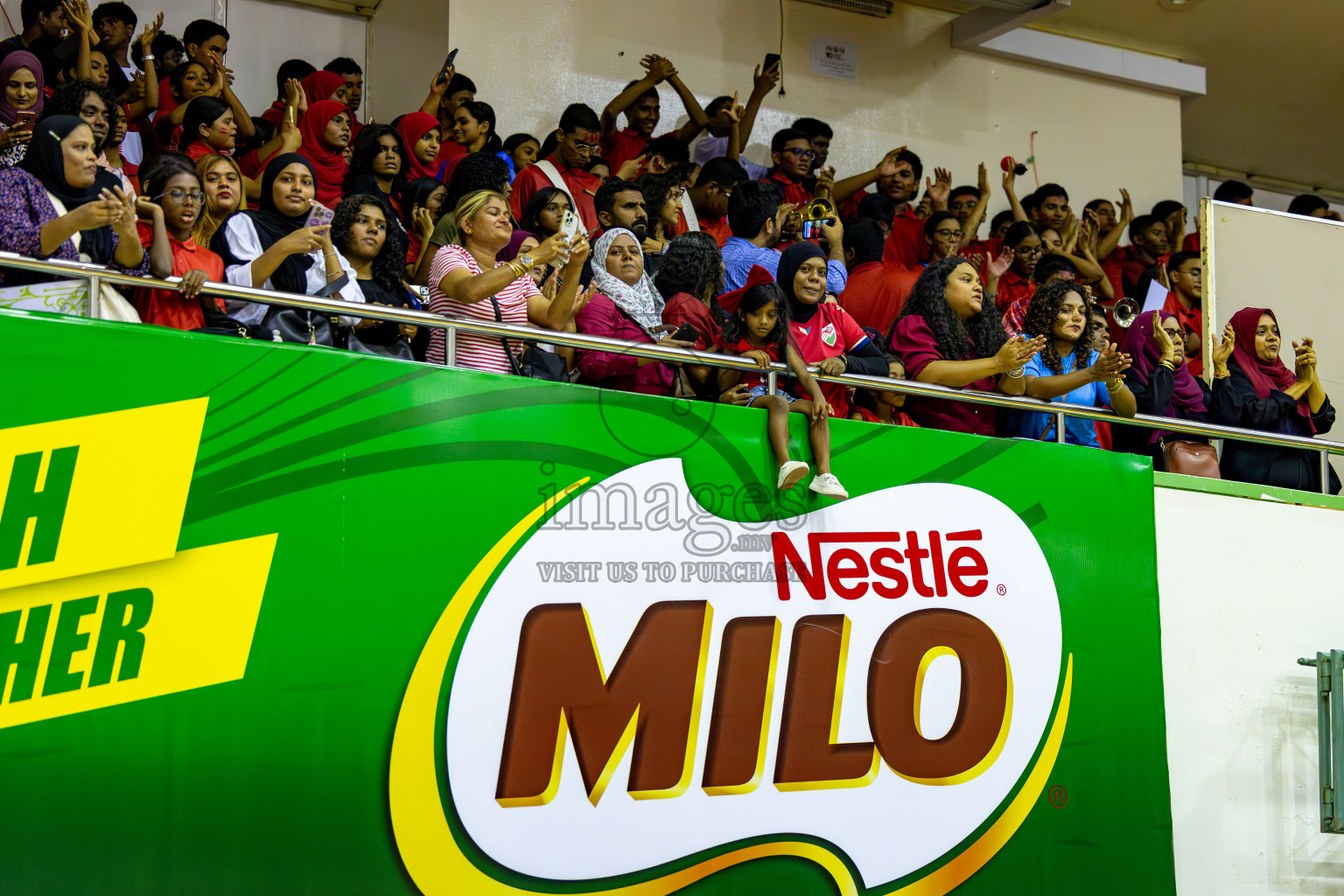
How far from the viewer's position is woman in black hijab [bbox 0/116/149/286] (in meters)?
3.87

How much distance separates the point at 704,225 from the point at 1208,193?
23.6 ft

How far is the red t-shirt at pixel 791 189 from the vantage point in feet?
26.3

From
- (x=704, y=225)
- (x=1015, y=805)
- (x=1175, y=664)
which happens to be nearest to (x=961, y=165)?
(x=704, y=225)

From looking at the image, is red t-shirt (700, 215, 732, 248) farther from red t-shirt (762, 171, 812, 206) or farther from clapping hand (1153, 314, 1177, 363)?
clapping hand (1153, 314, 1177, 363)

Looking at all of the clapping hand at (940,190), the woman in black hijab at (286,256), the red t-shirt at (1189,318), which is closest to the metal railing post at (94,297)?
the woman in black hijab at (286,256)

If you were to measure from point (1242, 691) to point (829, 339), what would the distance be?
2.29 m

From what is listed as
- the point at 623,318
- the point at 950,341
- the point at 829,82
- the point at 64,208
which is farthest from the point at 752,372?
the point at 829,82

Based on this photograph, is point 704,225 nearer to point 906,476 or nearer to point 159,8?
point 906,476

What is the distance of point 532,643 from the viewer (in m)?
4.33

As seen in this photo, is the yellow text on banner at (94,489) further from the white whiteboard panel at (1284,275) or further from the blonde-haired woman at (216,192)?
the white whiteboard panel at (1284,275)

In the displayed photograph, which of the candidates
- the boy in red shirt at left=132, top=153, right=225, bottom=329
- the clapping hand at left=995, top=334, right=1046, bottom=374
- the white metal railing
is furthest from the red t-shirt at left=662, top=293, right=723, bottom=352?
the boy in red shirt at left=132, top=153, right=225, bottom=329

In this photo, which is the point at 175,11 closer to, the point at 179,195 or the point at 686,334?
the point at 179,195

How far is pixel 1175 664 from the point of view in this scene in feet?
18.1

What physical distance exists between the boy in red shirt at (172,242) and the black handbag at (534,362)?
2.97 ft
